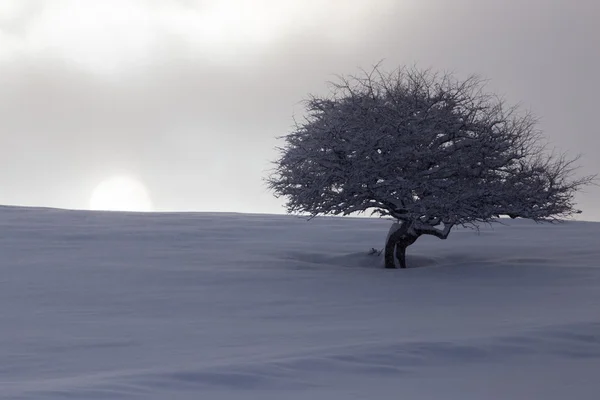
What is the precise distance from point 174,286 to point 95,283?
1817 millimetres

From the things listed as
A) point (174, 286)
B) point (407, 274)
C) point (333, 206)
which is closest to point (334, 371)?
point (174, 286)

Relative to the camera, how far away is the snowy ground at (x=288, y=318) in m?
10.8

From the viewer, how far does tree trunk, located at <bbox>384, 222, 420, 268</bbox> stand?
23.8 meters

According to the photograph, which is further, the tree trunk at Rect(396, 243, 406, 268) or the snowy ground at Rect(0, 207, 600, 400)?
the tree trunk at Rect(396, 243, 406, 268)

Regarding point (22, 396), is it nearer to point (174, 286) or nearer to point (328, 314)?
point (328, 314)

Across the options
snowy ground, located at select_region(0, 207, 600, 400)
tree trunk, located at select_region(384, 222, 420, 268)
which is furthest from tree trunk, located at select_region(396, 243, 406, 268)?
snowy ground, located at select_region(0, 207, 600, 400)

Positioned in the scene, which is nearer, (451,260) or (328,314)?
(328,314)

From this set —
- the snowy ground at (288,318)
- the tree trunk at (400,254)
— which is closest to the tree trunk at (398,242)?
the tree trunk at (400,254)

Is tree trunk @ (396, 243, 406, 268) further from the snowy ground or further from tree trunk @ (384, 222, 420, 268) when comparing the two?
the snowy ground

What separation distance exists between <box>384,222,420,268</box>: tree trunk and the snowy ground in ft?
1.26

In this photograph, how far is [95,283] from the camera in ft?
64.5

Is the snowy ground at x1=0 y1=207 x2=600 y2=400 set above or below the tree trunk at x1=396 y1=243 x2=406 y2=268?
below

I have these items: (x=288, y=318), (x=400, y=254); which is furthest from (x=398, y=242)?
(x=288, y=318)

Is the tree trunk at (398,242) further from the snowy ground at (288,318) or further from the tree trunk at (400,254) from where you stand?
the snowy ground at (288,318)
